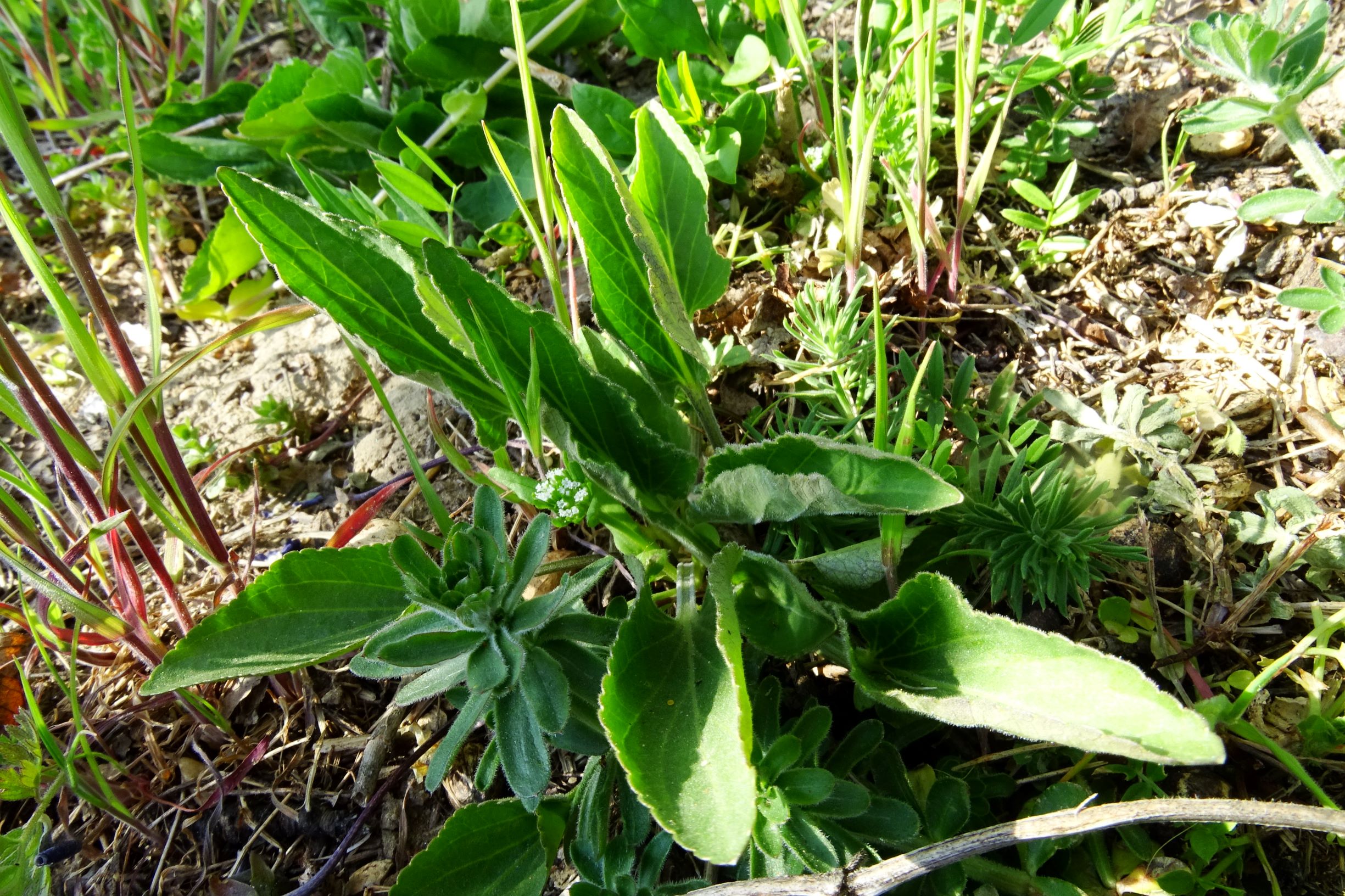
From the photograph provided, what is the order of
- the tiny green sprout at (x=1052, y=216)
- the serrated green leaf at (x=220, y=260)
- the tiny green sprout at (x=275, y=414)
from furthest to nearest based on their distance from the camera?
the serrated green leaf at (x=220, y=260) < the tiny green sprout at (x=275, y=414) < the tiny green sprout at (x=1052, y=216)

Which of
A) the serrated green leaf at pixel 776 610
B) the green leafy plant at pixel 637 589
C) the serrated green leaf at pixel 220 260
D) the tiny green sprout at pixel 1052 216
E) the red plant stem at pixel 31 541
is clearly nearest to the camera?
the green leafy plant at pixel 637 589

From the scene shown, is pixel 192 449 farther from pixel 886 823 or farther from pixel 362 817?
pixel 886 823

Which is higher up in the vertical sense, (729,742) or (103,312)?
(103,312)

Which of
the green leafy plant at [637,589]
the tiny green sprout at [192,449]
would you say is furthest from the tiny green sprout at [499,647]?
the tiny green sprout at [192,449]

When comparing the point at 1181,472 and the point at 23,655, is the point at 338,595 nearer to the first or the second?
the point at 23,655

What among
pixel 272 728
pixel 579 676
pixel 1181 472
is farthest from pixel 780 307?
pixel 272 728

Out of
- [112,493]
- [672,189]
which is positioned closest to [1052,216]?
[672,189]

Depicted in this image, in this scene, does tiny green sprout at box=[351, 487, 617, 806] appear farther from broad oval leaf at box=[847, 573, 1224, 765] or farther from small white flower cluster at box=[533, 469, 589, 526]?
broad oval leaf at box=[847, 573, 1224, 765]

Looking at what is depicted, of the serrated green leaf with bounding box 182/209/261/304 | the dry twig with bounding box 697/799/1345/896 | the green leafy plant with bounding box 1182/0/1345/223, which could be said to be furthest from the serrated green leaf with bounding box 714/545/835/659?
the serrated green leaf with bounding box 182/209/261/304

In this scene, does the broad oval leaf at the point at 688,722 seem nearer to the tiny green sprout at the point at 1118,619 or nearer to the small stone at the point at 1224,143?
the tiny green sprout at the point at 1118,619
